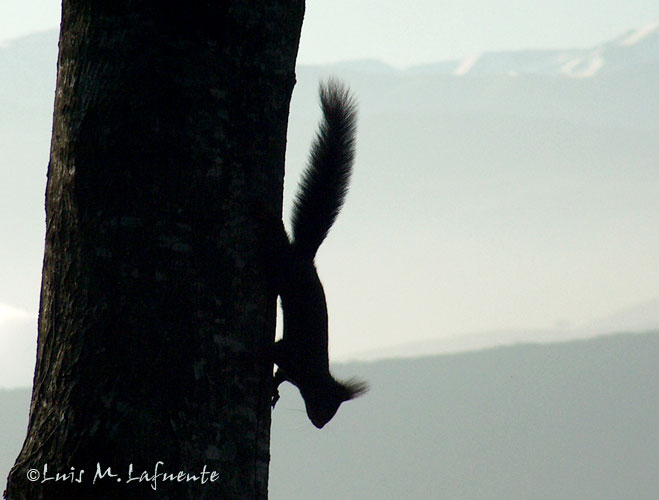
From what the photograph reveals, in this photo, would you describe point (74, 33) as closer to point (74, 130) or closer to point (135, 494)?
point (74, 130)

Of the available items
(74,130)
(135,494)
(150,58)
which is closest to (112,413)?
(135,494)

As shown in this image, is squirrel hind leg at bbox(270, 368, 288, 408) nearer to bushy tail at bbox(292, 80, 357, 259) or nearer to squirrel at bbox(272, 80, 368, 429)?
squirrel at bbox(272, 80, 368, 429)

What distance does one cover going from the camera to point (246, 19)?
288 centimetres

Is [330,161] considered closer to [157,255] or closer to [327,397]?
[327,397]

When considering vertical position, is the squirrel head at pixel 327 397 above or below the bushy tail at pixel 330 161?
below

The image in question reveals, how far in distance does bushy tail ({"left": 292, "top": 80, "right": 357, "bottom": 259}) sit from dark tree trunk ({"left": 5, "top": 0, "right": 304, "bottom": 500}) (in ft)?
3.27

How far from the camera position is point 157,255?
2609 millimetres

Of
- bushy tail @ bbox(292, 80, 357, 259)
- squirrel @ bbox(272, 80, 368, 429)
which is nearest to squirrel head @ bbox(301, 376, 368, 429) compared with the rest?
squirrel @ bbox(272, 80, 368, 429)

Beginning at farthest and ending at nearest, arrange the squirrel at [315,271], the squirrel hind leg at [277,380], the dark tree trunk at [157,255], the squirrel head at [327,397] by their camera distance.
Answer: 1. the squirrel head at [327,397]
2. the squirrel hind leg at [277,380]
3. the squirrel at [315,271]
4. the dark tree trunk at [157,255]

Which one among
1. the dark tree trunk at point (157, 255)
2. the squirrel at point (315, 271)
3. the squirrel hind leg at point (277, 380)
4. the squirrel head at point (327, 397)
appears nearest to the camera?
the dark tree trunk at point (157, 255)

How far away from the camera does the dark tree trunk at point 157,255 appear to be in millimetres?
2533

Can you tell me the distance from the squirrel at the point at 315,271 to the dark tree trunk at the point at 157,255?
47 centimetres

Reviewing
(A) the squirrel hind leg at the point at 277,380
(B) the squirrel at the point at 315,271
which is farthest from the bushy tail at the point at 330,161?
(A) the squirrel hind leg at the point at 277,380

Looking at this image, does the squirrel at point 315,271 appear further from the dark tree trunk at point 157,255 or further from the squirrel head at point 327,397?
the dark tree trunk at point 157,255
